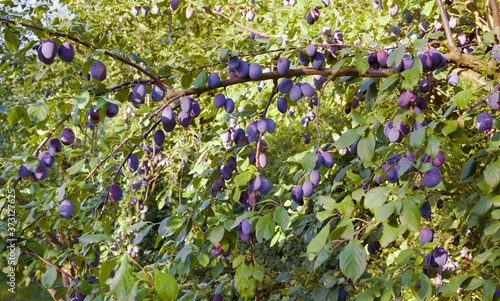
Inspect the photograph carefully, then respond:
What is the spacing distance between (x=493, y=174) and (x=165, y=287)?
2.55ft

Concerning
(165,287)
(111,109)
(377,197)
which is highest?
(111,109)

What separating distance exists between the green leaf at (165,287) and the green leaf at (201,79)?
47cm

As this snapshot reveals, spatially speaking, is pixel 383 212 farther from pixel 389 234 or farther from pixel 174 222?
pixel 174 222

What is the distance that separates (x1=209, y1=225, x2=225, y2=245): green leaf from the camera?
99 cm

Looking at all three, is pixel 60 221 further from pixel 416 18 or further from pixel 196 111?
pixel 416 18

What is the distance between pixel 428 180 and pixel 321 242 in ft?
1.02

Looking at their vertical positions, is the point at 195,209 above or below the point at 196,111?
below

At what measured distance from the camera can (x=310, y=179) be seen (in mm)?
1136

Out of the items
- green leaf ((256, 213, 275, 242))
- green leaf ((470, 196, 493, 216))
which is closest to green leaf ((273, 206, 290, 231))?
green leaf ((256, 213, 275, 242))

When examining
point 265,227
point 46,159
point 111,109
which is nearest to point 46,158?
point 46,159

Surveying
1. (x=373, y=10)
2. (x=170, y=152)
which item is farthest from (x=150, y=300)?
(x=170, y=152)

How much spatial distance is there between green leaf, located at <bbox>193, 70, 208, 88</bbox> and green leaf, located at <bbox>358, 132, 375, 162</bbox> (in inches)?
17.4

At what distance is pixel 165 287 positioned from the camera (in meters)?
0.77

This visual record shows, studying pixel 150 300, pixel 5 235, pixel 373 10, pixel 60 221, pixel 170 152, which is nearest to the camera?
pixel 150 300
